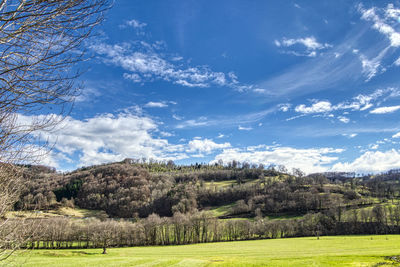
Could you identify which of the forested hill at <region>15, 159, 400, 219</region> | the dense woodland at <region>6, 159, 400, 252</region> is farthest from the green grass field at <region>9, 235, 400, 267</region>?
the forested hill at <region>15, 159, 400, 219</region>

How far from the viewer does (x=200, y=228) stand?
3469 inches

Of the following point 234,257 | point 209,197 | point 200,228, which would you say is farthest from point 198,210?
point 234,257

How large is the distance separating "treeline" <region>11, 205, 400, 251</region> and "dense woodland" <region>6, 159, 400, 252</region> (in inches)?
12.0

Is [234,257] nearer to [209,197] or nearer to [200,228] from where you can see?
[200,228]

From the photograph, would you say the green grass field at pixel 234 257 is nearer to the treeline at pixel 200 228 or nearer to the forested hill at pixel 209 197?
the treeline at pixel 200 228

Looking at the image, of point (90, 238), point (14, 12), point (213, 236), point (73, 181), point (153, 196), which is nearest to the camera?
point (14, 12)

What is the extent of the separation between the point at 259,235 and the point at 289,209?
4822 centimetres

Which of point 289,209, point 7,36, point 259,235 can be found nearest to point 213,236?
point 259,235

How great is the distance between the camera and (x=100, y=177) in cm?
18788

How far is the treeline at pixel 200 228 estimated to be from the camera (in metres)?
72.0

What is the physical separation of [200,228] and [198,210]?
145 feet

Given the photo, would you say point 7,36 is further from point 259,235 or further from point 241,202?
point 241,202

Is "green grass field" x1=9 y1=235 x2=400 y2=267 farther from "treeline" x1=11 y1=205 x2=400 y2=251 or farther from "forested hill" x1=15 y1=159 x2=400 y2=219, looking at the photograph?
"forested hill" x1=15 y1=159 x2=400 y2=219

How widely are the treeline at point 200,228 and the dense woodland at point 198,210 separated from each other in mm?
304
